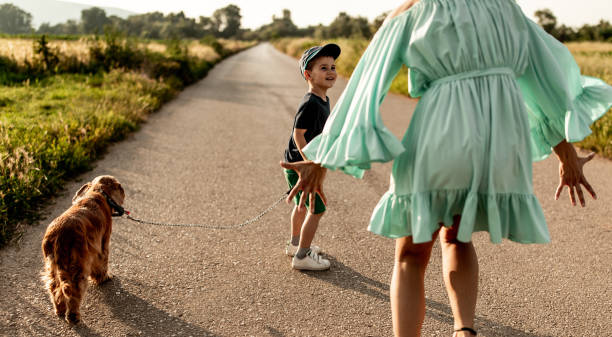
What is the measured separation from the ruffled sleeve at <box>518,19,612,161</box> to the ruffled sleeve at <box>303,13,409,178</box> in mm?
603

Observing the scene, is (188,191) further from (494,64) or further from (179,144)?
(494,64)

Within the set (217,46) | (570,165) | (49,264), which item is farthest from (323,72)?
(217,46)

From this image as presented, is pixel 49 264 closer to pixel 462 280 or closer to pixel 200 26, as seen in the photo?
pixel 462 280

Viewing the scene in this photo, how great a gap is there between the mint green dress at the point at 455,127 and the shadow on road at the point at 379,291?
1135 millimetres

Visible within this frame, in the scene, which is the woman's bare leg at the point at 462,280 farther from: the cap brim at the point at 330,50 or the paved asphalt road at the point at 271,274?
the cap brim at the point at 330,50

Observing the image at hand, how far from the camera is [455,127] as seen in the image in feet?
5.74

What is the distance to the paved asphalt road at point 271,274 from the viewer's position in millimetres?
2779

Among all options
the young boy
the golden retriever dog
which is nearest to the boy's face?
the young boy

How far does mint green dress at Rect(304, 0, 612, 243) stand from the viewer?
1.75 metres

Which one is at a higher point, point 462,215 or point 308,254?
point 462,215

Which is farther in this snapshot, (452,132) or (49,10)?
(49,10)

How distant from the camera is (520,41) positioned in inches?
73.3

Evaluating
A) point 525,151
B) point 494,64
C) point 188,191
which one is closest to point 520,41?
point 494,64

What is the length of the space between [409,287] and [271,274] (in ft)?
5.32
